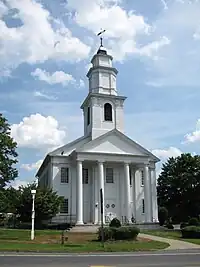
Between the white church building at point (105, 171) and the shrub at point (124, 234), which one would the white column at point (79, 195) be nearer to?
the white church building at point (105, 171)

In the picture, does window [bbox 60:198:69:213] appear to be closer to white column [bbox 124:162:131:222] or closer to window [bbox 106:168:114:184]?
window [bbox 106:168:114:184]

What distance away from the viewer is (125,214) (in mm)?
45250

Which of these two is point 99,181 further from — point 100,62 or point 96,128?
point 100,62

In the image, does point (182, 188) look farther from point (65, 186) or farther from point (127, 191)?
point (65, 186)

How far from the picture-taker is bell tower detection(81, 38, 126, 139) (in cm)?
4922

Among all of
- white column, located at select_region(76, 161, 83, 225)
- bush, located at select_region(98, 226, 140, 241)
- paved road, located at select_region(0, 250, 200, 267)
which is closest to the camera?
paved road, located at select_region(0, 250, 200, 267)

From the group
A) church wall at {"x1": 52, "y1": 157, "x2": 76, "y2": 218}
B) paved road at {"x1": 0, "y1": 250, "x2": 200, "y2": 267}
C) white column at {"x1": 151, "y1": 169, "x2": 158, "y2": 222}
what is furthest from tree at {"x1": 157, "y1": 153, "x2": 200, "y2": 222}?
paved road at {"x1": 0, "y1": 250, "x2": 200, "y2": 267}

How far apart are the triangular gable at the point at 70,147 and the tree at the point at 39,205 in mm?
8034

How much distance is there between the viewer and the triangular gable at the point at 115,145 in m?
45.2

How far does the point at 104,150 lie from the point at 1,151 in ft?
54.0

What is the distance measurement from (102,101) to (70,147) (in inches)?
307

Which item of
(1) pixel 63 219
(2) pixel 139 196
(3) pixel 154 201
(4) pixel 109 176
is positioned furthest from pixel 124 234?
(3) pixel 154 201

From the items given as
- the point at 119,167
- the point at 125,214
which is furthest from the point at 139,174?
the point at 125,214

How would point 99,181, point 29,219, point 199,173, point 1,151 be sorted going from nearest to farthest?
point 1,151 → point 29,219 → point 99,181 → point 199,173
